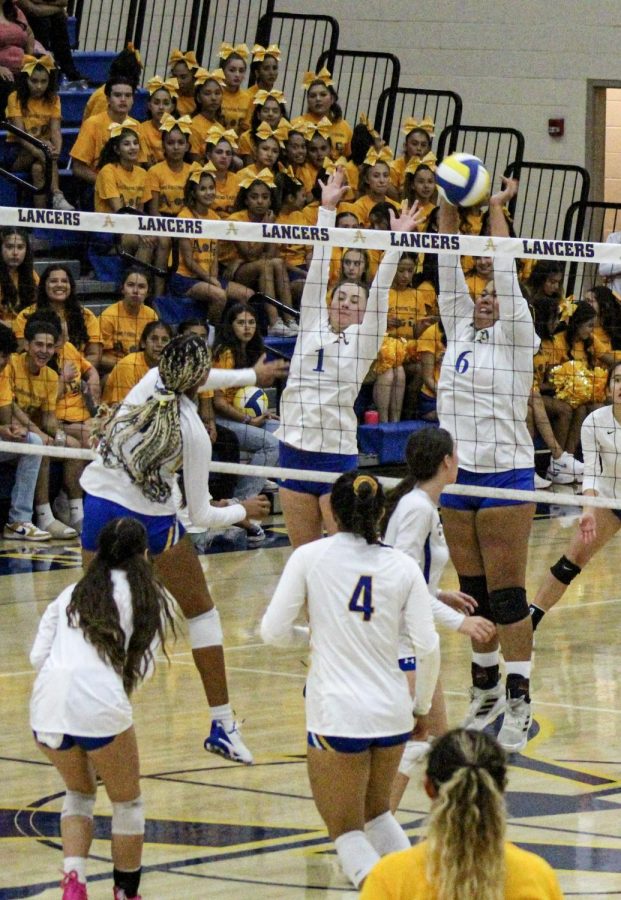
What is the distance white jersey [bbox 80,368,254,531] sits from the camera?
6500mm

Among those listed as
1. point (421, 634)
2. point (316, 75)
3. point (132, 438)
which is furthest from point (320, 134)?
point (421, 634)

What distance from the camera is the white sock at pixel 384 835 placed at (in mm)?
5199

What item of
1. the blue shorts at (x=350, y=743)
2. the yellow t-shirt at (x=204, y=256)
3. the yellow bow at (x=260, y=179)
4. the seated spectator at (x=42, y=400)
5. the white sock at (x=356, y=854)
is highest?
the yellow bow at (x=260, y=179)

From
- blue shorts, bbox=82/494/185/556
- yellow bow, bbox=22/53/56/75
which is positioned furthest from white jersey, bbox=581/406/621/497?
yellow bow, bbox=22/53/56/75

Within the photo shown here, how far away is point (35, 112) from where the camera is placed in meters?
14.5

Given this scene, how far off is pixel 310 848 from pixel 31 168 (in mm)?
9156

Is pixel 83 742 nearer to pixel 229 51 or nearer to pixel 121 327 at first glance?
pixel 121 327

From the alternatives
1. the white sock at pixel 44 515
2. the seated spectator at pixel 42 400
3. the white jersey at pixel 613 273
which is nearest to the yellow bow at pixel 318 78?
the white jersey at pixel 613 273

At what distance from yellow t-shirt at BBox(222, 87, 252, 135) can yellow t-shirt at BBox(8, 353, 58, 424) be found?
4.57 metres

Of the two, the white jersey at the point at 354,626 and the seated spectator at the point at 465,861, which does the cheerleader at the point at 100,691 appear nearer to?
the white jersey at the point at 354,626

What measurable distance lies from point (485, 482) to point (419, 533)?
4.40 feet

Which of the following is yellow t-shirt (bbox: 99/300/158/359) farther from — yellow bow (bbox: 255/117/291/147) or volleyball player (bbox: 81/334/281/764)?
volleyball player (bbox: 81/334/281/764)

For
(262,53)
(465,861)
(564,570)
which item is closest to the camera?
(465,861)

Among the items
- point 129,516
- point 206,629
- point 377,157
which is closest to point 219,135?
point 377,157
